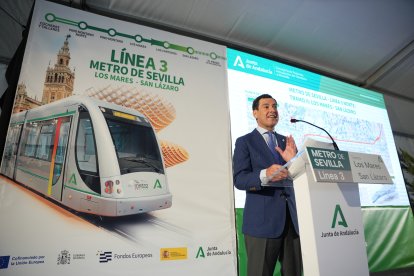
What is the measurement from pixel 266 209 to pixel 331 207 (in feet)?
2.03

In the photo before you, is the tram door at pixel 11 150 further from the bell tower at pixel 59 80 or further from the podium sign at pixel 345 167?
the podium sign at pixel 345 167

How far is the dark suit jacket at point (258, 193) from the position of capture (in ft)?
5.65

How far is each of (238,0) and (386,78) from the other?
275 cm

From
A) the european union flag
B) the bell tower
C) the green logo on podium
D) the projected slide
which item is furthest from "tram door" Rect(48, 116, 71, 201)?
the green logo on podium

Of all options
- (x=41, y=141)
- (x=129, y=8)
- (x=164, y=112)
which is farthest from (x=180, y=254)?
(x=129, y=8)

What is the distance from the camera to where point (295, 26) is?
112 inches

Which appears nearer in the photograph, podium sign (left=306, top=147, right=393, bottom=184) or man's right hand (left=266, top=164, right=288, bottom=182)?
podium sign (left=306, top=147, right=393, bottom=184)

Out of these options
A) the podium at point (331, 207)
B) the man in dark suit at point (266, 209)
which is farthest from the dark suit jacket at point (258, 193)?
the podium at point (331, 207)

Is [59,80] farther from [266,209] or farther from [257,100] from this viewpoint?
[266,209]

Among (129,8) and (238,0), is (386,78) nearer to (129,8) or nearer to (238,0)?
(238,0)

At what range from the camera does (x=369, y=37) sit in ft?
10.0

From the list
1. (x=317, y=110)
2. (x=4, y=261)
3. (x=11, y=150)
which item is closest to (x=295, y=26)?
(x=317, y=110)

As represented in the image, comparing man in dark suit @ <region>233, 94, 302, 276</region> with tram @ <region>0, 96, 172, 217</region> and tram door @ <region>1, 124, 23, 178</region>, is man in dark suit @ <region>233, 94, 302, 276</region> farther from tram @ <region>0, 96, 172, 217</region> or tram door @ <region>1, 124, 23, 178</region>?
tram door @ <region>1, 124, 23, 178</region>

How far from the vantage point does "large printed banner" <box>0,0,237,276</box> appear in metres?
1.64
